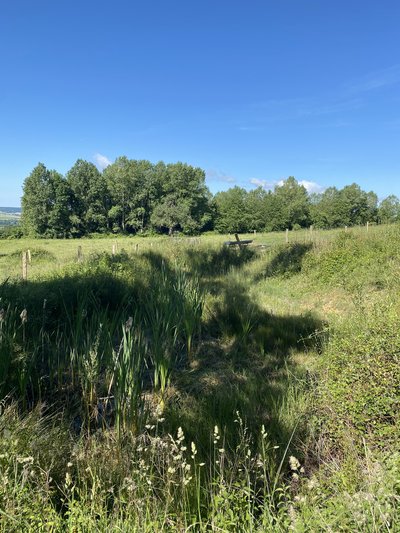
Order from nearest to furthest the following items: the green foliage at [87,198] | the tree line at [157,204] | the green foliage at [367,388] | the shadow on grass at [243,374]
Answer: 1. the green foliage at [367,388]
2. the shadow on grass at [243,374]
3. the tree line at [157,204]
4. the green foliage at [87,198]

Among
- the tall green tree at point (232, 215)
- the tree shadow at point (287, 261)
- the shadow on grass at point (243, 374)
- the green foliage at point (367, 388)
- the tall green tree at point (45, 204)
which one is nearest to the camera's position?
the green foliage at point (367, 388)

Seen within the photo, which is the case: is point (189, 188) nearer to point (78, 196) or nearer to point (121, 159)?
point (121, 159)

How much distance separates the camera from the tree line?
54125 mm

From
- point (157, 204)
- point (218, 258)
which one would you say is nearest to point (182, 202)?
point (157, 204)

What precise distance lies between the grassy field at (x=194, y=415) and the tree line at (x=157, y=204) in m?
51.2

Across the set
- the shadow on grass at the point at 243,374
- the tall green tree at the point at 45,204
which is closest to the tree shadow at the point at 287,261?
the shadow on grass at the point at 243,374

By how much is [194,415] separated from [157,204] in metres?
60.0

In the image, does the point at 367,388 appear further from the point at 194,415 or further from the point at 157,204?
the point at 157,204

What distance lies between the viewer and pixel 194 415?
330 cm

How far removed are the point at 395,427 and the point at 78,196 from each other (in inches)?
2378

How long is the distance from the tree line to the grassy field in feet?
168

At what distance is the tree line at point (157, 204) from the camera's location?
178 ft

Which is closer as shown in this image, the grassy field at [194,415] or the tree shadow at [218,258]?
the grassy field at [194,415]

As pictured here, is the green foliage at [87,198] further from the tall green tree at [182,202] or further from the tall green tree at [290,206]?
the tall green tree at [290,206]
